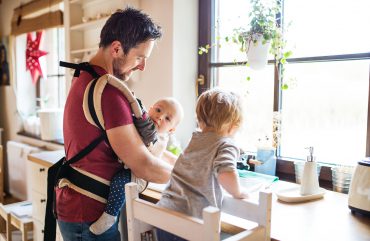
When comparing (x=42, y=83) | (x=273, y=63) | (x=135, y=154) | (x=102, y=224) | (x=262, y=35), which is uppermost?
(x=262, y=35)

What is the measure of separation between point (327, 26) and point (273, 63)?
12.4 inches

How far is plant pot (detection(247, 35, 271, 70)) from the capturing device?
174 cm

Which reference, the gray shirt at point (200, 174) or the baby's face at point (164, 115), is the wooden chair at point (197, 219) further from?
the baby's face at point (164, 115)

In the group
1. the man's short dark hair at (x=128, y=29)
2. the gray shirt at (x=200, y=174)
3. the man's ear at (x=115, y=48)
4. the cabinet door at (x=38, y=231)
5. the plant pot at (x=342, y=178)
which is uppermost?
the man's short dark hair at (x=128, y=29)

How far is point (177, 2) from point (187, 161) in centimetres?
124

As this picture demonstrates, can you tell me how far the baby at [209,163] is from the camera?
1108mm

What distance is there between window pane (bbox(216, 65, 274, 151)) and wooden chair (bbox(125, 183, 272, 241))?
0.91 m

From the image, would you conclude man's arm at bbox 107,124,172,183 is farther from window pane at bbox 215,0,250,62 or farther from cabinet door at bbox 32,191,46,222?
cabinet door at bbox 32,191,46,222

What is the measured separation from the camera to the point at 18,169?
3.96m

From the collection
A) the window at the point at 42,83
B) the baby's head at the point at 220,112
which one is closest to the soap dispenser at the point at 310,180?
the baby's head at the point at 220,112

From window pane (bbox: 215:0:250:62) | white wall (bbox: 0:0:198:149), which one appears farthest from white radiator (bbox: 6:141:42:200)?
window pane (bbox: 215:0:250:62)

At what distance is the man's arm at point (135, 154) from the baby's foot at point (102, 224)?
164 mm

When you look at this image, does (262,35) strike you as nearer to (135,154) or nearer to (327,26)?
(327,26)

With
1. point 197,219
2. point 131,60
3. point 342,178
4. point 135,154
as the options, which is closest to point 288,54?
point 342,178
